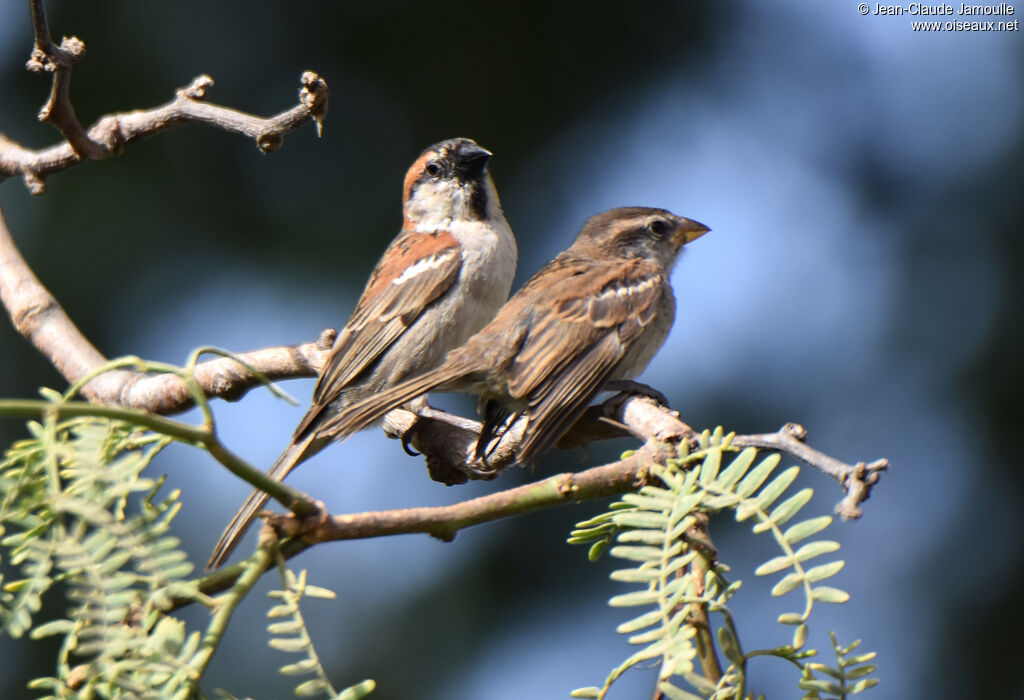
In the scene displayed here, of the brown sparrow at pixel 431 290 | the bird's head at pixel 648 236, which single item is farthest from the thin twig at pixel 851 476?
the bird's head at pixel 648 236

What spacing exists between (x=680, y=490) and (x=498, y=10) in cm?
437

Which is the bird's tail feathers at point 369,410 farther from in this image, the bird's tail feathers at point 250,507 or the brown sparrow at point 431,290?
the brown sparrow at point 431,290

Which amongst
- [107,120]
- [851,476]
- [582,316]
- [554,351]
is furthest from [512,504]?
[107,120]

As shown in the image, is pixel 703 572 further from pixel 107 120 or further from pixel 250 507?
pixel 107 120

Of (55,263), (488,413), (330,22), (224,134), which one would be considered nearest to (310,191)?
(224,134)

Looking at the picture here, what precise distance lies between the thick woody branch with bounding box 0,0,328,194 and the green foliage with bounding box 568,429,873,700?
1.48 meters

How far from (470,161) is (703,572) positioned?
2896 mm

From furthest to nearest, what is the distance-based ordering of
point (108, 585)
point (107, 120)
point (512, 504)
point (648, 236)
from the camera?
point (648, 236) → point (107, 120) → point (512, 504) → point (108, 585)

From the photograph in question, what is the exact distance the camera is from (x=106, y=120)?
297 centimetres

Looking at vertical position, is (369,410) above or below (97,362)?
below

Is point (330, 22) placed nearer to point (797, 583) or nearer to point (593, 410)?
point (593, 410)

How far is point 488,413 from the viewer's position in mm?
2826

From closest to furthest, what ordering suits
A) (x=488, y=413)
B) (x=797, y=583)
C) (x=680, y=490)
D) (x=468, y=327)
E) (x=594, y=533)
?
(x=797, y=583)
(x=680, y=490)
(x=594, y=533)
(x=488, y=413)
(x=468, y=327)

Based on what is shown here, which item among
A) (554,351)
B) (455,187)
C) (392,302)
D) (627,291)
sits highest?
(455,187)
